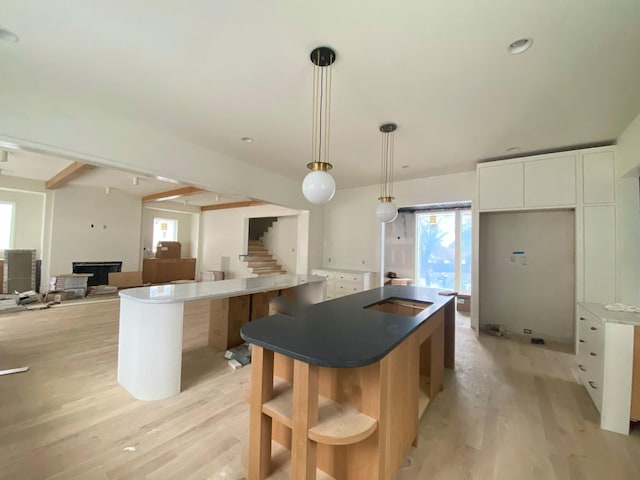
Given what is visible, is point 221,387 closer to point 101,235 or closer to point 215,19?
point 215,19

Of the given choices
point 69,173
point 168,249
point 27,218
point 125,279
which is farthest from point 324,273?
point 27,218

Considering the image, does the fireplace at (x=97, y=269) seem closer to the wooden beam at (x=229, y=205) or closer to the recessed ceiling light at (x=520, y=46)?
the wooden beam at (x=229, y=205)

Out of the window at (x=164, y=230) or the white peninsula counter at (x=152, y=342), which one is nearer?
the white peninsula counter at (x=152, y=342)

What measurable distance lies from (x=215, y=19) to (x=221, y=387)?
9.60 ft

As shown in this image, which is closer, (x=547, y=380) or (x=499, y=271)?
(x=547, y=380)

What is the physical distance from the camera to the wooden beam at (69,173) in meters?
4.24

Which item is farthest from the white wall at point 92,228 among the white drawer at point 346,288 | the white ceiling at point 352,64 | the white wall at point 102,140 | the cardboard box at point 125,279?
the white drawer at point 346,288

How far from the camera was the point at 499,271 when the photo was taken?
434 centimetres

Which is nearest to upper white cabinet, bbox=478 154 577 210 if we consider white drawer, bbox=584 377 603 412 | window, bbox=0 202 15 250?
white drawer, bbox=584 377 603 412

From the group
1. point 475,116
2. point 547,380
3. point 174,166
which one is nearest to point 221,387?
point 174,166

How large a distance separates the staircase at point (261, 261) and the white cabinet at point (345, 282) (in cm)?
259

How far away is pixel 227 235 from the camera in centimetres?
828

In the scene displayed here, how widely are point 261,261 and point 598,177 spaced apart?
7.19 metres

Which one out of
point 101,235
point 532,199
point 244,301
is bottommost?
point 244,301
